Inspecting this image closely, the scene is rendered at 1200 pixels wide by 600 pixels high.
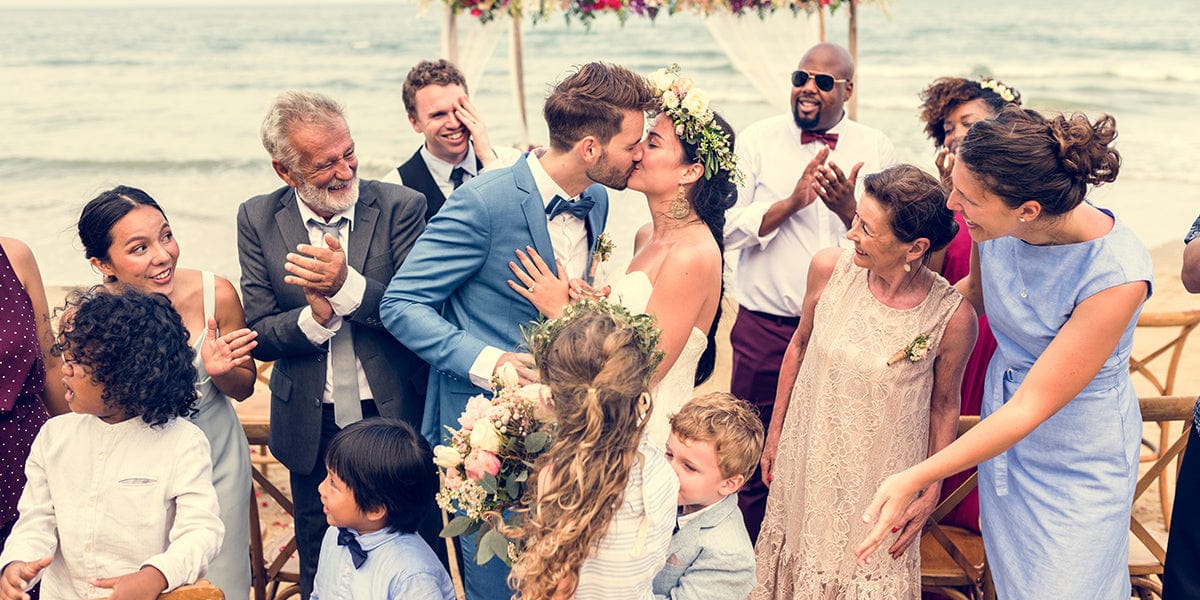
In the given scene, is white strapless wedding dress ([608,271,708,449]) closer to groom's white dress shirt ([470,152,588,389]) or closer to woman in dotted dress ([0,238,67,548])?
groom's white dress shirt ([470,152,588,389])

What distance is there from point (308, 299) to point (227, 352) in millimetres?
345

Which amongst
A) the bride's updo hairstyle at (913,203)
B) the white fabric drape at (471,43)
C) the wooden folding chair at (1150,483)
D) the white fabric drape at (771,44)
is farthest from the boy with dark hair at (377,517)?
the white fabric drape at (771,44)

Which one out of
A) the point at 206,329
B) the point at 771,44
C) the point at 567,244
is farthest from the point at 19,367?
the point at 771,44

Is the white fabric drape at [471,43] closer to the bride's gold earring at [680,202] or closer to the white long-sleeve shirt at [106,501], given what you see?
the bride's gold earring at [680,202]

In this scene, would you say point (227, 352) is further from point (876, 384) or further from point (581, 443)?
point (876, 384)

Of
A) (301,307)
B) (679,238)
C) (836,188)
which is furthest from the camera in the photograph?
(836,188)

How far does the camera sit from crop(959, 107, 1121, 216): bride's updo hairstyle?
2686mm

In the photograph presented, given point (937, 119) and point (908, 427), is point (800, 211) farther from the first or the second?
point (908, 427)

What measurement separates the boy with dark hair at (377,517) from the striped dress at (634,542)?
27.0 inches

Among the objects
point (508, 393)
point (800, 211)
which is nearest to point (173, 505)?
point (508, 393)

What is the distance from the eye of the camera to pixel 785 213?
16.0ft

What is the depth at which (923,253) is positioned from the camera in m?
3.29

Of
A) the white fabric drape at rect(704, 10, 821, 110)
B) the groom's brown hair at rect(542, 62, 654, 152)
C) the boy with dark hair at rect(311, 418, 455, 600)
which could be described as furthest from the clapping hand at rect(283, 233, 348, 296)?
the white fabric drape at rect(704, 10, 821, 110)

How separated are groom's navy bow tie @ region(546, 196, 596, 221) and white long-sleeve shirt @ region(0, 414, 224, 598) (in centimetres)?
135
